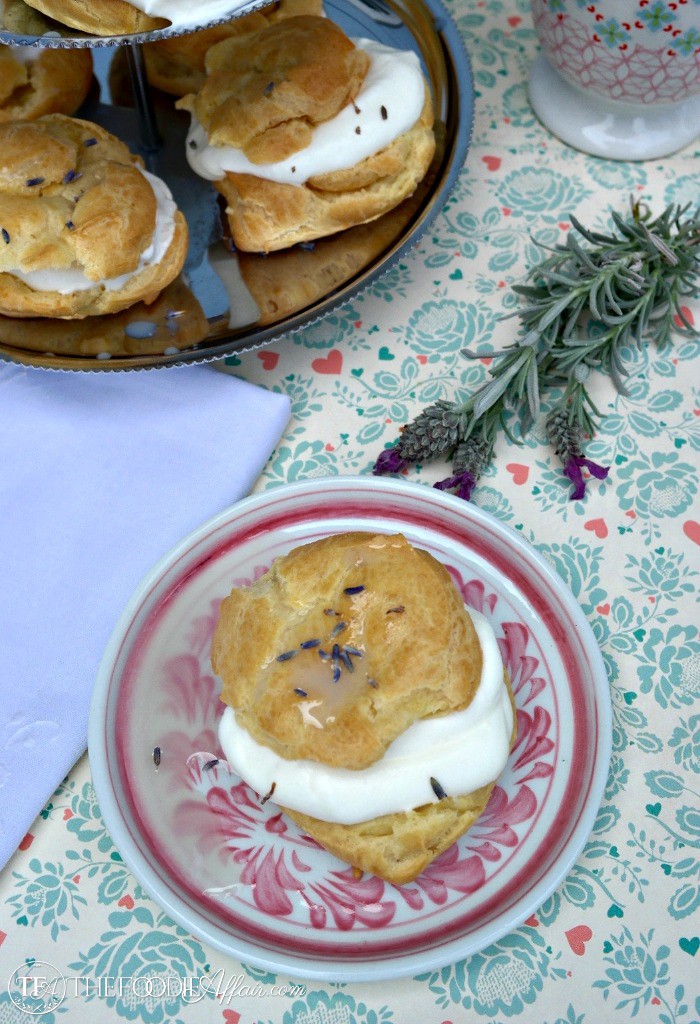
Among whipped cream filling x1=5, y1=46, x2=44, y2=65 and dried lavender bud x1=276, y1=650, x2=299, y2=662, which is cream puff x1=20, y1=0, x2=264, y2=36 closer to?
whipped cream filling x1=5, y1=46, x2=44, y2=65

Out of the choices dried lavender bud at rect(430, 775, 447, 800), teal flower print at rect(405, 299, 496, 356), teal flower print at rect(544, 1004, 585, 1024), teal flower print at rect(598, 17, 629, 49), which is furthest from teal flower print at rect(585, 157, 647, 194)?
teal flower print at rect(544, 1004, 585, 1024)

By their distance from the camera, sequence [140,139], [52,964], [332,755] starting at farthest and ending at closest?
[140,139], [52,964], [332,755]

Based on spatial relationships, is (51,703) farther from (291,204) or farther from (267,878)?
(291,204)

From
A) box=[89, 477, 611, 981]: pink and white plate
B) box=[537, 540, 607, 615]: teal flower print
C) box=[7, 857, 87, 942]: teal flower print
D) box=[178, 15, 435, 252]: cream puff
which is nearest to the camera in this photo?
box=[89, 477, 611, 981]: pink and white plate

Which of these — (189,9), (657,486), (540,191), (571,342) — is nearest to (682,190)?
(540,191)

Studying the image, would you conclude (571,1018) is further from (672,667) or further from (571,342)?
(571,342)

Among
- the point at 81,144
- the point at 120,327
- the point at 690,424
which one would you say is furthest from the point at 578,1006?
the point at 81,144
